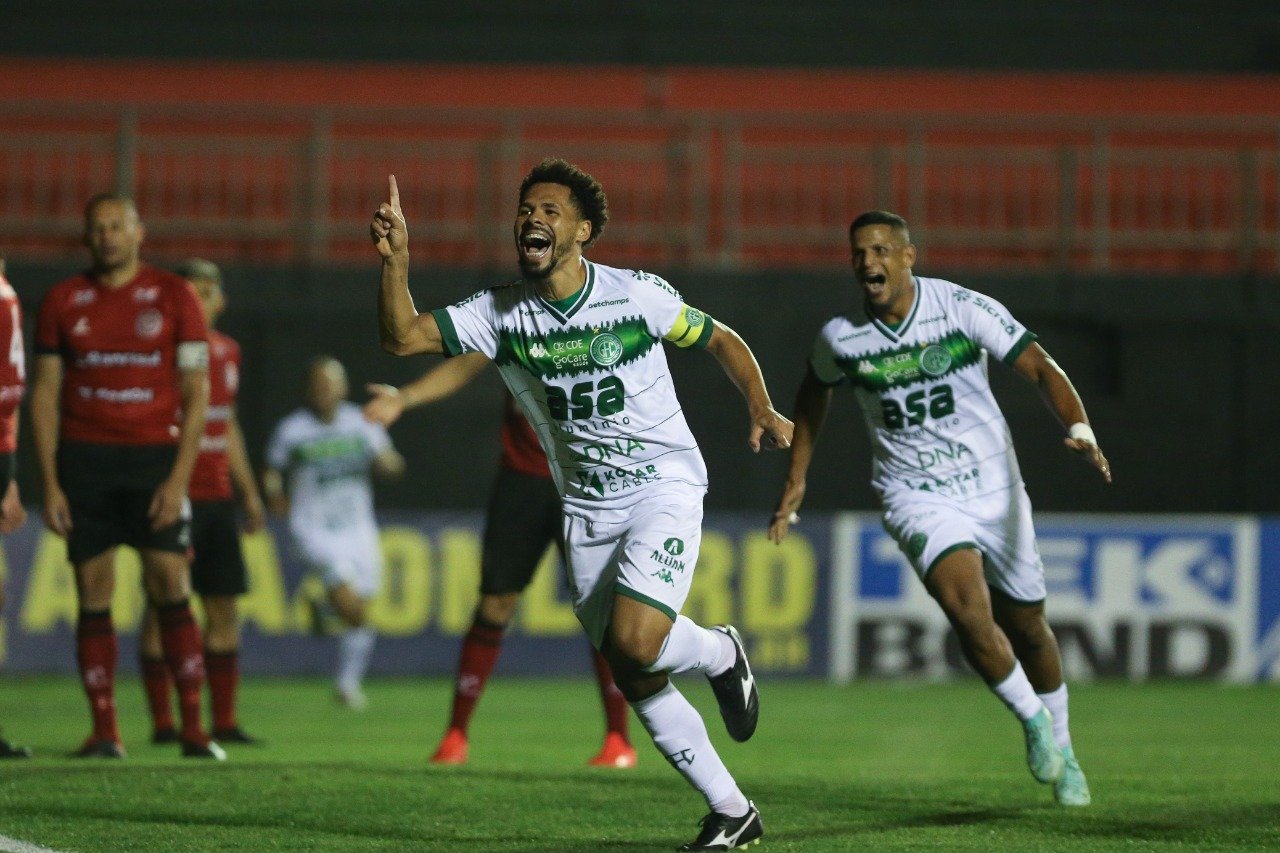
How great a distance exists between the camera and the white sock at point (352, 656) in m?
12.3

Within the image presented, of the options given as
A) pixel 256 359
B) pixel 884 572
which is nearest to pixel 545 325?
pixel 884 572

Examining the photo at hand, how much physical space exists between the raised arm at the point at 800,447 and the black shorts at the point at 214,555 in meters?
3.24

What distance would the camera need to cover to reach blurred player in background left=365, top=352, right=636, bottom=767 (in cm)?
854

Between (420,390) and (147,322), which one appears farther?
(147,322)

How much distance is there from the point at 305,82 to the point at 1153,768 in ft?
44.9

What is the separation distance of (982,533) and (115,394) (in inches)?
146

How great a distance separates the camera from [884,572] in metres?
13.9

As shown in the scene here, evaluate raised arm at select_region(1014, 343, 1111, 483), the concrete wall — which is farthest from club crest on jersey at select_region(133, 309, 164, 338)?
the concrete wall

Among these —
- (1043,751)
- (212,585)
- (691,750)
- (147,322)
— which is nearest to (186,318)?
(147,322)

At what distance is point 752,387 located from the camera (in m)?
5.88

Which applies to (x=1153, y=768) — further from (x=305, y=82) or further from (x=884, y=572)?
(x=305, y=82)

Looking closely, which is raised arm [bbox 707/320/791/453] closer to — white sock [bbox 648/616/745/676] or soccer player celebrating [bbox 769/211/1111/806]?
white sock [bbox 648/616/745/676]

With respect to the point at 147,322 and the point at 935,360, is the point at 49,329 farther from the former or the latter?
the point at 935,360

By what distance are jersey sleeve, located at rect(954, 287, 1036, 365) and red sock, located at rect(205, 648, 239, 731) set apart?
4158 mm
